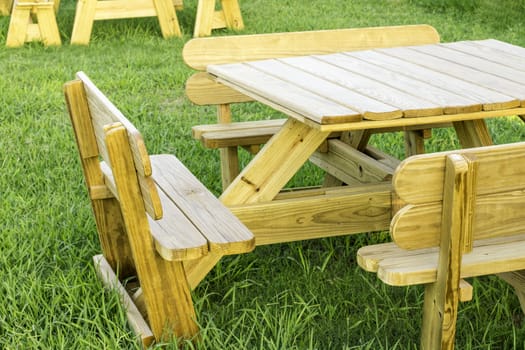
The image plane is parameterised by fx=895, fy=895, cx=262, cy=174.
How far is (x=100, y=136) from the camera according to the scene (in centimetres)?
272

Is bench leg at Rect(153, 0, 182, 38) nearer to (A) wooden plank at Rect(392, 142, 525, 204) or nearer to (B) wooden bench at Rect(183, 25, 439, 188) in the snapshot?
(B) wooden bench at Rect(183, 25, 439, 188)

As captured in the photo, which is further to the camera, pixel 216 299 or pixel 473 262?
pixel 216 299

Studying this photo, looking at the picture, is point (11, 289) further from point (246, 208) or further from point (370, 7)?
point (370, 7)

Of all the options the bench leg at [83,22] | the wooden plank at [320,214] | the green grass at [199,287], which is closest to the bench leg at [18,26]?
the bench leg at [83,22]

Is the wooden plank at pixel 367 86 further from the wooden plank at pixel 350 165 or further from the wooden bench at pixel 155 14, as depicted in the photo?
the wooden bench at pixel 155 14

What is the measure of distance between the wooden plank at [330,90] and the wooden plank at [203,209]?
478mm

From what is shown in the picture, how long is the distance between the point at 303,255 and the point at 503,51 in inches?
45.8

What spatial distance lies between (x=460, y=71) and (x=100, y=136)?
1.32 metres

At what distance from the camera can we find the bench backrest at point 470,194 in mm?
2090


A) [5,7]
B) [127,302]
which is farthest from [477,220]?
[5,7]

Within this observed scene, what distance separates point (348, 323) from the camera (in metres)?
2.88

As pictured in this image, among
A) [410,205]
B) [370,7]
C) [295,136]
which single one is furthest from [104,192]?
[370,7]

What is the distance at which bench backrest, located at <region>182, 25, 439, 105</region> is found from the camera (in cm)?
368

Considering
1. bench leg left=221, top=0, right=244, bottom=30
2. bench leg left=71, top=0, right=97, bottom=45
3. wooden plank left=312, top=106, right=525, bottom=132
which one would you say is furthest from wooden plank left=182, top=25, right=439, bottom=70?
bench leg left=221, top=0, right=244, bottom=30
